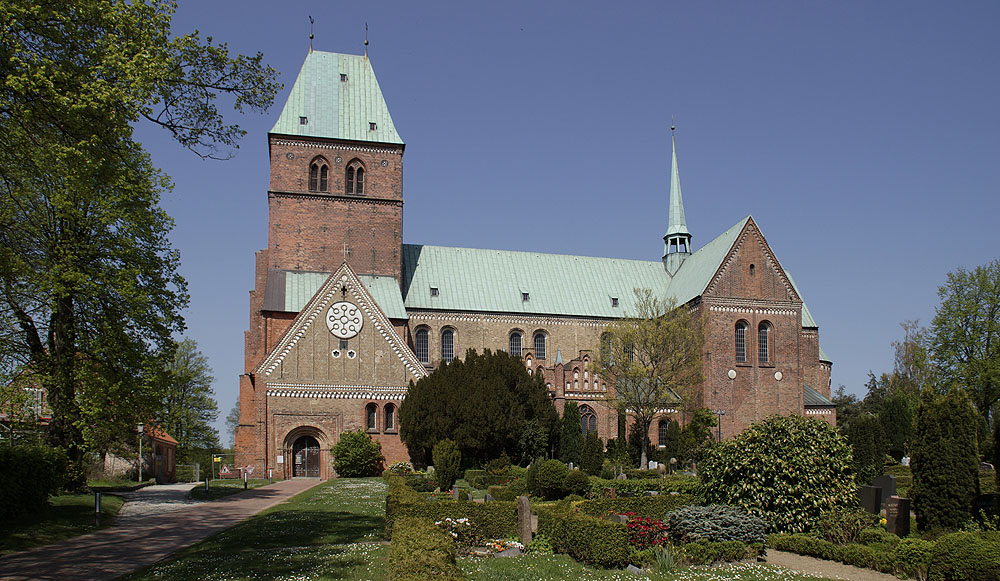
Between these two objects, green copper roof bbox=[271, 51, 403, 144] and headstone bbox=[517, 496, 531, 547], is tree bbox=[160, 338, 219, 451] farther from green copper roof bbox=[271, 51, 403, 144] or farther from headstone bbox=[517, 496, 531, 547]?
headstone bbox=[517, 496, 531, 547]

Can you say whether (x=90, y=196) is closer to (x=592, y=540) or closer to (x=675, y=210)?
(x=592, y=540)

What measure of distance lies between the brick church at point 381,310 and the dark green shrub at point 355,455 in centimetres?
113

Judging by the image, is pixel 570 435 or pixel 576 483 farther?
pixel 570 435

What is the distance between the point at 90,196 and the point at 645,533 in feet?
52.6

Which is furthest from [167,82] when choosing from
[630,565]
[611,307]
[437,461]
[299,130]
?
[611,307]

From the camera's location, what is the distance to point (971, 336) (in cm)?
5094

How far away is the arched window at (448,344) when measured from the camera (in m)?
48.2

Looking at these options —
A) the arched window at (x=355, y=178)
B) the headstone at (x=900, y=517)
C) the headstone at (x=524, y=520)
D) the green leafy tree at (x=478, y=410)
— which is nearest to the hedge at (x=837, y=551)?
the headstone at (x=900, y=517)

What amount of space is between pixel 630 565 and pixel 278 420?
28353mm

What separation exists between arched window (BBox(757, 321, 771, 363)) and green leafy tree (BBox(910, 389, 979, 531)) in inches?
1079

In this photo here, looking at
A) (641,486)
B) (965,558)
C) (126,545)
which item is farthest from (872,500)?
(126,545)

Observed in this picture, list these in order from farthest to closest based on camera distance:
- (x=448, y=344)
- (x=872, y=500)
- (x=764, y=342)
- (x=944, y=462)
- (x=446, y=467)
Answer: (x=448, y=344) < (x=764, y=342) < (x=446, y=467) < (x=872, y=500) < (x=944, y=462)

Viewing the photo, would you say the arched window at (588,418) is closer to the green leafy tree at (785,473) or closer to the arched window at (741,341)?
the arched window at (741,341)

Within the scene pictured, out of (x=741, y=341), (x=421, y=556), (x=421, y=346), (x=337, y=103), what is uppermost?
(x=337, y=103)
